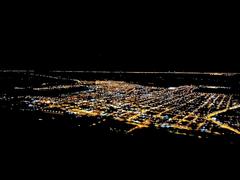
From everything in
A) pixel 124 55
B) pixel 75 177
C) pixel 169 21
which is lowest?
pixel 75 177

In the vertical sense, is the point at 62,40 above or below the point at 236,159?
above

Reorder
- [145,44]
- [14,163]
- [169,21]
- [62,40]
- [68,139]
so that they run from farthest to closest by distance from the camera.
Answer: [62,40]
[145,44]
[169,21]
[68,139]
[14,163]

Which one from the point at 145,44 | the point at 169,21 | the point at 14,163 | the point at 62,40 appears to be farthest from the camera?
the point at 62,40

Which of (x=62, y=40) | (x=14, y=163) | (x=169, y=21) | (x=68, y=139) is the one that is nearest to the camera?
(x=14, y=163)

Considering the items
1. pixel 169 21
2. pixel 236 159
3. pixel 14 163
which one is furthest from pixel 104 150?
pixel 169 21

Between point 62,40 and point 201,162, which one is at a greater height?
point 62,40

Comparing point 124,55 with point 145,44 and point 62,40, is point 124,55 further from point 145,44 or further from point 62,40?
point 62,40

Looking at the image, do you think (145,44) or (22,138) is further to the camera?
(145,44)

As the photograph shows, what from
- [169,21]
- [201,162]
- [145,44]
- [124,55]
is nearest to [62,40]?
[124,55]

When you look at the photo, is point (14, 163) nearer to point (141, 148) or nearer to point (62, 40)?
point (141, 148)
